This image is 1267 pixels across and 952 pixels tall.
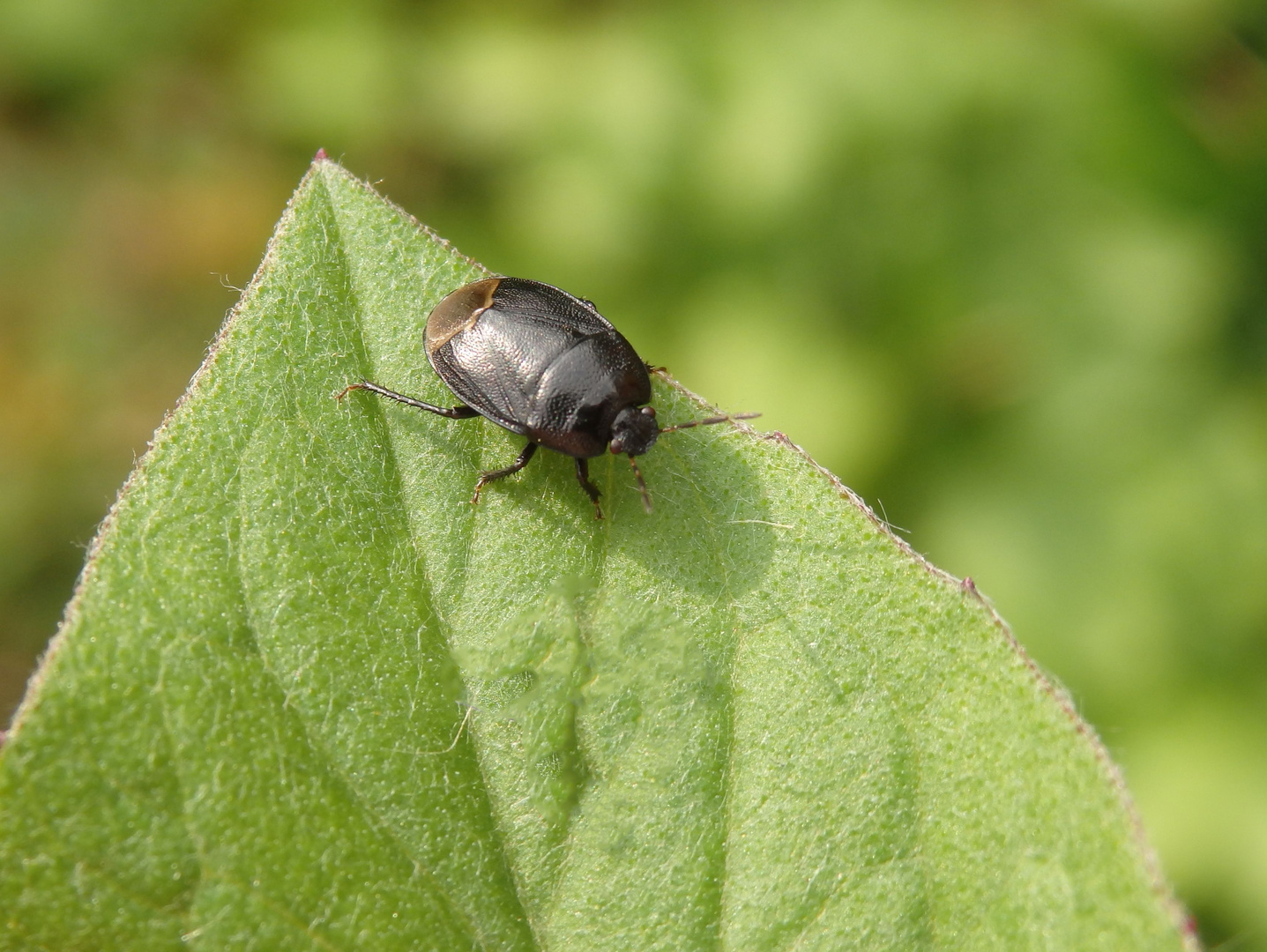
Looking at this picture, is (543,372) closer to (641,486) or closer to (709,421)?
(641,486)

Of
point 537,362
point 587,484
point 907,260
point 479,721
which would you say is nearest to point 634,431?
point 587,484

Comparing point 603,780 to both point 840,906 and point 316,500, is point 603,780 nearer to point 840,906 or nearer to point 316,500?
point 840,906

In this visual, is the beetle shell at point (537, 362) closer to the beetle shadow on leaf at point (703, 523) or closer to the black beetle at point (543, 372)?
the black beetle at point (543, 372)

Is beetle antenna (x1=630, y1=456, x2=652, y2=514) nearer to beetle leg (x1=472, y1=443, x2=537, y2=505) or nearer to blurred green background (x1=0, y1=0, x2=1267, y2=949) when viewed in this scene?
beetle leg (x1=472, y1=443, x2=537, y2=505)

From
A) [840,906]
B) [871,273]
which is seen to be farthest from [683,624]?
[871,273]

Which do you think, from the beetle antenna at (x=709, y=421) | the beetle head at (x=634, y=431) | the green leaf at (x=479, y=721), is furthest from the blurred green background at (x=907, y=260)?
the green leaf at (x=479, y=721)
